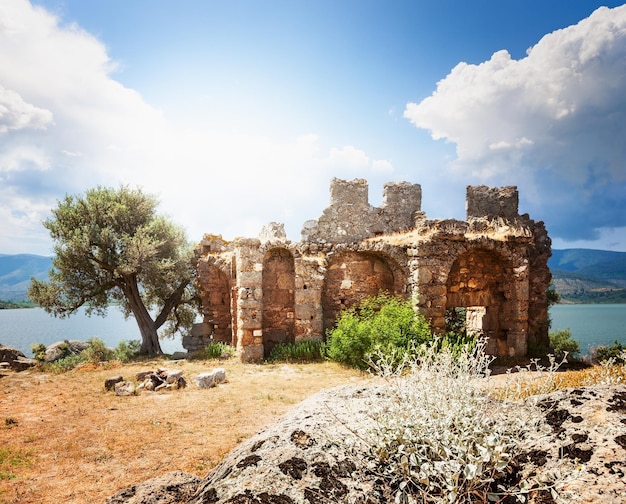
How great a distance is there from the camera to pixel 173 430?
21.9ft

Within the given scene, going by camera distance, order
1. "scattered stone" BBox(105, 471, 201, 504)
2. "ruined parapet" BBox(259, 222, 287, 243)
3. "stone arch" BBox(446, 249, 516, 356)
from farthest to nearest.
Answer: "ruined parapet" BBox(259, 222, 287, 243), "stone arch" BBox(446, 249, 516, 356), "scattered stone" BBox(105, 471, 201, 504)

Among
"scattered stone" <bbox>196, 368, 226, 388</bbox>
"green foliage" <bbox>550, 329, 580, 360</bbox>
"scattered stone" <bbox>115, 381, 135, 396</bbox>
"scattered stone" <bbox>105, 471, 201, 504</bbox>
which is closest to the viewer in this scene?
"scattered stone" <bbox>105, 471, 201, 504</bbox>

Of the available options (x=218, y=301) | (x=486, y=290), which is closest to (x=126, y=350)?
(x=218, y=301)

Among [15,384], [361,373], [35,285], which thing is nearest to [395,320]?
[361,373]

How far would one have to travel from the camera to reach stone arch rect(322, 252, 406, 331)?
561 inches

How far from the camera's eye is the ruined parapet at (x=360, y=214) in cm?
1741

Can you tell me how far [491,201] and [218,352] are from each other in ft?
48.7

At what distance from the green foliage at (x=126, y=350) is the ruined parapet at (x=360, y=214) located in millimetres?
9172

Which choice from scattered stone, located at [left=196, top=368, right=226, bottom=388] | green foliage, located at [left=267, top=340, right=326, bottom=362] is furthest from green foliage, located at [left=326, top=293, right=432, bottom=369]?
scattered stone, located at [left=196, top=368, right=226, bottom=388]

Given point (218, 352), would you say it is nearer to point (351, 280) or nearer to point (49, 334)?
point (351, 280)

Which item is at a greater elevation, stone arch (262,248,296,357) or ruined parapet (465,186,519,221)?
ruined parapet (465,186,519,221)

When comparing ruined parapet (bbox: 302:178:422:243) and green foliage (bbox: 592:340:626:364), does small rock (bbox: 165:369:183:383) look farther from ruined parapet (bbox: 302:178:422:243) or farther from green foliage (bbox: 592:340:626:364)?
green foliage (bbox: 592:340:626:364)

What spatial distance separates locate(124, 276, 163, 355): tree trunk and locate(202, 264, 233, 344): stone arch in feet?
10.3

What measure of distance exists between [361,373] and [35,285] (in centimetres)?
1513
